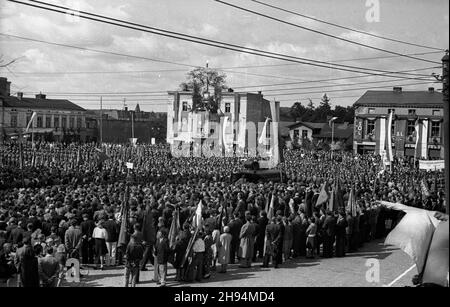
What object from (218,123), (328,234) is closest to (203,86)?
(218,123)

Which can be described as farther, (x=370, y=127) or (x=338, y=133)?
(x=338, y=133)

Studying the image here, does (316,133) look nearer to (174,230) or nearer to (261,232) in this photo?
(261,232)

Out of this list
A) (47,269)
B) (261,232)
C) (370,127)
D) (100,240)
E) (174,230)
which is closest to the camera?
(47,269)

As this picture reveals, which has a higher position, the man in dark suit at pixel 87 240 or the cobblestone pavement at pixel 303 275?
the man in dark suit at pixel 87 240

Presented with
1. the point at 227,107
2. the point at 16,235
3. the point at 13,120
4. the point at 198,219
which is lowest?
the point at 16,235

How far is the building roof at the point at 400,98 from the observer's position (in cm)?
5120

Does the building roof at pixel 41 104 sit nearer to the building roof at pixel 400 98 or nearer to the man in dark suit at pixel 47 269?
the building roof at pixel 400 98

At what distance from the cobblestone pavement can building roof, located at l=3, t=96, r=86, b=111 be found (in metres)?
58.9

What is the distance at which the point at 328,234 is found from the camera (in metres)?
16.1

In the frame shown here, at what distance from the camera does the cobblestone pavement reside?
12.9 meters

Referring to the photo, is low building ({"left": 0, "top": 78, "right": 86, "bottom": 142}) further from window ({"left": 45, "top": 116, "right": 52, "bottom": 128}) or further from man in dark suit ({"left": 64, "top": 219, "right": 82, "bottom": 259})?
man in dark suit ({"left": 64, "top": 219, "right": 82, "bottom": 259})

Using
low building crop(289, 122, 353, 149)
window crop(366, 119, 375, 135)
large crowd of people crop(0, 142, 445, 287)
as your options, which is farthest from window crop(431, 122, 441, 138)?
low building crop(289, 122, 353, 149)

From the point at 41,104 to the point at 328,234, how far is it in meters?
66.9

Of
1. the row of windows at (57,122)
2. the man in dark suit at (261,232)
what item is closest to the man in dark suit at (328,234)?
the man in dark suit at (261,232)
